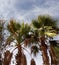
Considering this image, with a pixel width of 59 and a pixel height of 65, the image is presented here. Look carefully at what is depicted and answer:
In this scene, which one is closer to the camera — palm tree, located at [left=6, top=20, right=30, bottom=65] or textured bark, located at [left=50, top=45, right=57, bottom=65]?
textured bark, located at [left=50, top=45, right=57, bottom=65]

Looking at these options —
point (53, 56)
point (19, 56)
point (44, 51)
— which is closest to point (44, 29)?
point (44, 51)

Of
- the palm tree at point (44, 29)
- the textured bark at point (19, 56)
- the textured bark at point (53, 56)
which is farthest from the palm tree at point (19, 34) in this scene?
the textured bark at point (53, 56)

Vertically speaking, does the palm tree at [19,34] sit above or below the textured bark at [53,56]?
above

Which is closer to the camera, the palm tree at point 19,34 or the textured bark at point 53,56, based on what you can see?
the textured bark at point 53,56

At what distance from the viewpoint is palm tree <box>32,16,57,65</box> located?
20859mm

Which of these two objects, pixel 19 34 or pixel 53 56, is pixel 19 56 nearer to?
pixel 19 34

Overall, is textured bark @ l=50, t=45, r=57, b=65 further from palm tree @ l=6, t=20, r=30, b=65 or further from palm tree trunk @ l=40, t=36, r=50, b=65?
palm tree @ l=6, t=20, r=30, b=65

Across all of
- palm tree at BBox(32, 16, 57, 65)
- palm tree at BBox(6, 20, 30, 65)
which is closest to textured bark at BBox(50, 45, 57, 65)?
palm tree at BBox(32, 16, 57, 65)

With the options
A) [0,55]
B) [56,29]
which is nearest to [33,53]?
[56,29]

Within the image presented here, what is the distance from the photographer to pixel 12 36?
21844mm

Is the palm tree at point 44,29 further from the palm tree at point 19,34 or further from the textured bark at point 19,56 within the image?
the textured bark at point 19,56

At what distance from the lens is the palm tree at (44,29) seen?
20859 millimetres

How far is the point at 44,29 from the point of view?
2120 cm

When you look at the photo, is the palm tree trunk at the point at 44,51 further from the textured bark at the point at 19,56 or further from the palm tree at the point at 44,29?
the textured bark at the point at 19,56
